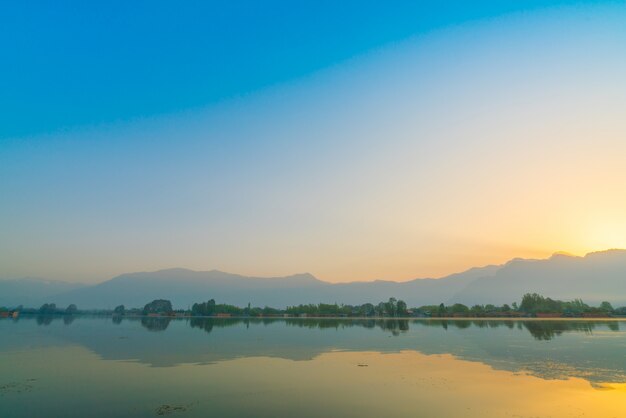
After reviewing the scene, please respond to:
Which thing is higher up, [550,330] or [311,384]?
[311,384]

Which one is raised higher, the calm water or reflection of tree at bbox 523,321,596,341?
the calm water

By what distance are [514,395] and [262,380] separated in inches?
753

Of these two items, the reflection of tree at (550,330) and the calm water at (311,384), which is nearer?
the calm water at (311,384)

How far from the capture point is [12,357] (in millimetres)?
39406

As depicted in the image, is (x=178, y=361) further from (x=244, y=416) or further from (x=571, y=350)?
(x=571, y=350)

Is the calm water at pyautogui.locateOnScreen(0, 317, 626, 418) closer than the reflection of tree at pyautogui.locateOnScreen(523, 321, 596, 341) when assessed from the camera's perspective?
Yes

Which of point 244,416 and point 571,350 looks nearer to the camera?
point 244,416

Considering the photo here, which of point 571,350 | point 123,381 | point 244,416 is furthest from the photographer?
point 571,350

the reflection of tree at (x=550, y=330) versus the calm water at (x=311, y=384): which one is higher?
the calm water at (x=311, y=384)

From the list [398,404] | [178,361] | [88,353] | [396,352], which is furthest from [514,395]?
[88,353]

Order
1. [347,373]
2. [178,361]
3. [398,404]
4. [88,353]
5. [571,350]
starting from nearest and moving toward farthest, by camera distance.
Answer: [398,404] → [347,373] → [178,361] → [88,353] → [571,350]

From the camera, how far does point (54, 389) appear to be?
25.4m

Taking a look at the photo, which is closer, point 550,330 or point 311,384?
point 311,384

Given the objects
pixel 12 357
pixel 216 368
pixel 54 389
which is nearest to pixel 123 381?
pixel 54 389
